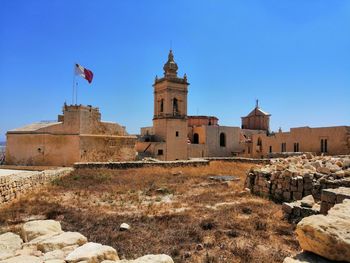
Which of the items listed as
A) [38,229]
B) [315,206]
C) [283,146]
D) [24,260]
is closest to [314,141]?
[283,146]

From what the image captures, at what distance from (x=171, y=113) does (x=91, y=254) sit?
99.0ft

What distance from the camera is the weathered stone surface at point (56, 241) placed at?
4.32 m

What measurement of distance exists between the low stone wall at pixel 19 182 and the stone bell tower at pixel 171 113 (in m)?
20.5

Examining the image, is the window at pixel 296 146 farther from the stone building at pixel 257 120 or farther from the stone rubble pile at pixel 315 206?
the stone building at pixel 257 120

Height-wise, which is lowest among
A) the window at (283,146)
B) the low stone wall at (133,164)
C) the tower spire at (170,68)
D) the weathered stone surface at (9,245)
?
the weathered stone surface at (9,245)

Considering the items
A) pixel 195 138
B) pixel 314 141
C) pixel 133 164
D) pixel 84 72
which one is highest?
pixel 84 72

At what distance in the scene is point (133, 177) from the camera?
591 inches

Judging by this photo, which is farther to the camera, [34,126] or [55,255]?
[34,126]


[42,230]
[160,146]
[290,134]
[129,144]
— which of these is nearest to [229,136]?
[160,146]

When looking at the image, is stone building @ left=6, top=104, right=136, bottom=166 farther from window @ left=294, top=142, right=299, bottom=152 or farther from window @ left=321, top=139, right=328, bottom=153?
window @ left=321, top=139, right=328, bottom=153

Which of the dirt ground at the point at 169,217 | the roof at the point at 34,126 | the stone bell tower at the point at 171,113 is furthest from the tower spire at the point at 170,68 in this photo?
the dirt ground at the point at 169,217

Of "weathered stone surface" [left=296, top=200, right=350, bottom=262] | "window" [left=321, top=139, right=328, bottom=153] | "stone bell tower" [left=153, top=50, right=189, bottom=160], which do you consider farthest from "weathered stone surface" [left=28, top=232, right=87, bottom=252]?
"stone bell tower" [left=153, top=50, right=189, bottom=160]

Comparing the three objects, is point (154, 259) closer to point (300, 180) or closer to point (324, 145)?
point (300, 180)

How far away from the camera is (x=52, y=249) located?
428 centimetres
